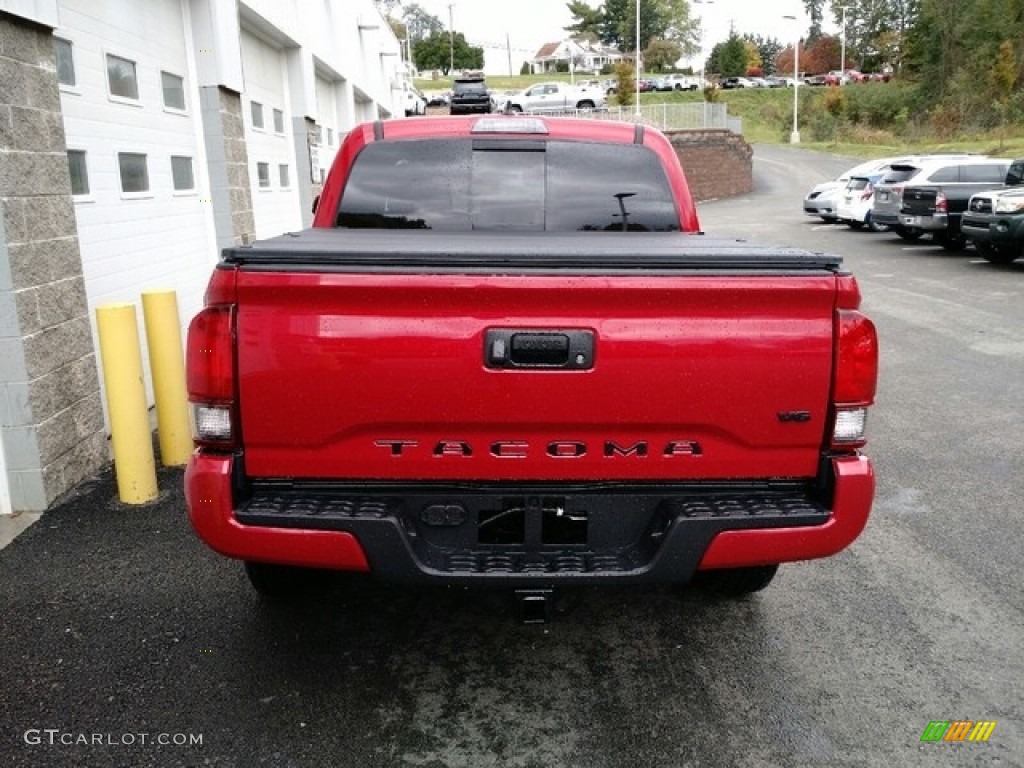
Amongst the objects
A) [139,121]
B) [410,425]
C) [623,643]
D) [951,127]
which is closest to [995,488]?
[623,643]

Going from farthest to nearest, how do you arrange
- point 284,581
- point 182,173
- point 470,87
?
1. point 470,87
2. point 182,173
3. point 284,581

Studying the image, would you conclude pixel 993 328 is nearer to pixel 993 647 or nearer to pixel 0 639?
pixel 993 647

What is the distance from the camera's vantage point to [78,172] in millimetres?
6184

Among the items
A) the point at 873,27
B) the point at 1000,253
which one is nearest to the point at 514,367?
the point at 1000,253

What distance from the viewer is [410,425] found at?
9.12 feet

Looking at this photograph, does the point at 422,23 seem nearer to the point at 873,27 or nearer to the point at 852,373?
the point at 873,27

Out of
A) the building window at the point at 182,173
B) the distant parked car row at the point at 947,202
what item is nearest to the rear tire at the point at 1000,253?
the distant parked car row at the point at 947,202

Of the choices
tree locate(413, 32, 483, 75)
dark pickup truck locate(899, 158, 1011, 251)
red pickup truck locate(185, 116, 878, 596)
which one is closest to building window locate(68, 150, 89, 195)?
red pickup truck locate(185, 116, 878, 596)

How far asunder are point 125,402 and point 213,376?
8.98 feet

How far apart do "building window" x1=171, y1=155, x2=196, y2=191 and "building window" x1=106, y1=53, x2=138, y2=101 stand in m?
0.91

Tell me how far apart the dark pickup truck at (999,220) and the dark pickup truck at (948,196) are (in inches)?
36.1

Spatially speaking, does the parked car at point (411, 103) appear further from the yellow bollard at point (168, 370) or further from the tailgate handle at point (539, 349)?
the tailgate handle at point (539, 349)

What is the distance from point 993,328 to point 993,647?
803cm

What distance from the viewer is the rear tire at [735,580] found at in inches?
150
